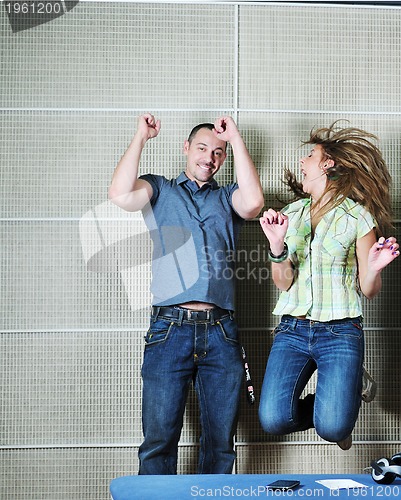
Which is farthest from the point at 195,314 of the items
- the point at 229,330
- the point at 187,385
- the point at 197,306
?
the point at 187,385

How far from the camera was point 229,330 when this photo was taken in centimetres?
304

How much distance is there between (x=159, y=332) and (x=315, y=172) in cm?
99

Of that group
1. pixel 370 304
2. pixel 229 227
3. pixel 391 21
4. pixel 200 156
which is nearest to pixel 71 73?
pixel 200 156

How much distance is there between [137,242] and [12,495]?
4.36 feet

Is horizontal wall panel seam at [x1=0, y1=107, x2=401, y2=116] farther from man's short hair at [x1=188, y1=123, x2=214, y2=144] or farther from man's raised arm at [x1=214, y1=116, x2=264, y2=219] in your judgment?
man's raised arm at [x1=214, y1=116, x2=264, y2=219]

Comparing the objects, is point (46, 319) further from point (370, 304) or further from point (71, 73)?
point (370, 304)

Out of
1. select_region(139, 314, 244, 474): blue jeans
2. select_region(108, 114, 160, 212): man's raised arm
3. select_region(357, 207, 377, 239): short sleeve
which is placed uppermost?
select_region(108, 114, 160, 212): man's raised arm

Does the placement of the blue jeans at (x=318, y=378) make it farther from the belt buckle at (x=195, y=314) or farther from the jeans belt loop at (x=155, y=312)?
the jeans belt loop at (x=155, y=312)

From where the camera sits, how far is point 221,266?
10.1 feet

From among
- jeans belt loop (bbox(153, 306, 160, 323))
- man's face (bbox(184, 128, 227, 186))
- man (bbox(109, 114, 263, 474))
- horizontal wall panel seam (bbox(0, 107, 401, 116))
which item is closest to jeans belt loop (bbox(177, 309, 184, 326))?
man (bbox(109, 114, 263, 474))

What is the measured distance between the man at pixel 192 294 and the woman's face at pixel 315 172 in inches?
11.7

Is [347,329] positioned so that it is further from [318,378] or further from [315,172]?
[315,172]

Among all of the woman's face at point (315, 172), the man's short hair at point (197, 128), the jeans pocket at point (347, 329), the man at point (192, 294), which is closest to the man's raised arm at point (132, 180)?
the man at point (192, 294)

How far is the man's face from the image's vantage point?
3139 millimetres
